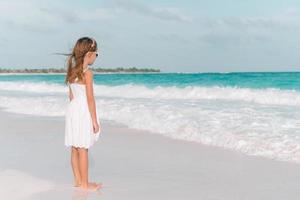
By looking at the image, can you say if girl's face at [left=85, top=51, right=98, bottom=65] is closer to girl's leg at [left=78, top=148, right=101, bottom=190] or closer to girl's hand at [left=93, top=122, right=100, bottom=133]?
girl's hand at [left=93, top=122, right=100, bottom=133]

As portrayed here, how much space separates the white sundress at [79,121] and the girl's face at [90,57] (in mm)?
241

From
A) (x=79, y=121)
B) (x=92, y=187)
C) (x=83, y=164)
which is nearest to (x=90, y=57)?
(x=79, y=121)

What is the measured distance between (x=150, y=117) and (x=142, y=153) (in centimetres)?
433

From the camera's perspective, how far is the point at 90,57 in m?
4.75

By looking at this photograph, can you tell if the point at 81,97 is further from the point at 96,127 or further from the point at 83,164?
the point at 83,164

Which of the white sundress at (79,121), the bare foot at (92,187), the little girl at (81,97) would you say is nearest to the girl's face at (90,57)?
the little girl at (81,97)

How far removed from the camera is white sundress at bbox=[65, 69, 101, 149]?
473cm

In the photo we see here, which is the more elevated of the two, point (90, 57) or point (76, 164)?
point (90, 57)

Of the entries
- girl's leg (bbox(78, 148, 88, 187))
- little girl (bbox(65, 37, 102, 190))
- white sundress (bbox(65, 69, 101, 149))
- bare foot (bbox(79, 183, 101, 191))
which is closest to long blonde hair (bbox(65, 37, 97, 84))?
little girl (bbox(65, 37, 102, 190))

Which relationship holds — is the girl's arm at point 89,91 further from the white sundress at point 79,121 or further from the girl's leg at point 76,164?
the girl's leg at point 76,164

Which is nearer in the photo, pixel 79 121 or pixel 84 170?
pixel 79 121

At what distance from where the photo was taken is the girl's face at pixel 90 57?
15.5 feet

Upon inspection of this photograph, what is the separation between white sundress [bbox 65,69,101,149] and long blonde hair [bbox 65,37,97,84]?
106 millimetres

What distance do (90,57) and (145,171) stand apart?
1698 mm
